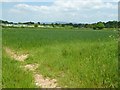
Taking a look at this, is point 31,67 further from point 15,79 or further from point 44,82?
point 15,79

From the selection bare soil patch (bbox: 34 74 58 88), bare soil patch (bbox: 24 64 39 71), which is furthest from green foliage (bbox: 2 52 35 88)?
bare soil patch (bbox: 24 64 39 71)

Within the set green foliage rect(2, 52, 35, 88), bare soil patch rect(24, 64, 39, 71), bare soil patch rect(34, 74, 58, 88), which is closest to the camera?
green foliage rect(2, 52, 35, 88)

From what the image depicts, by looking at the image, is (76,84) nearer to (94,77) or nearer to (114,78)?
(94,77)

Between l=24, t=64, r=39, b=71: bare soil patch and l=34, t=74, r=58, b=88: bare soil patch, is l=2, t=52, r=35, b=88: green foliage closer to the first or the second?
l=34, t=74, r=58, b=88: bare soil patch

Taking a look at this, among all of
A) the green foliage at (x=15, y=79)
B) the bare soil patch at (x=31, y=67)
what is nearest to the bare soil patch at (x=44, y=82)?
the green foliage at (x=15, y=79)

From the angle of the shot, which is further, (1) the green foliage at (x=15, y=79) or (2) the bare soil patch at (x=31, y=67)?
(2) the bare soil patch at (x=31, y=67)

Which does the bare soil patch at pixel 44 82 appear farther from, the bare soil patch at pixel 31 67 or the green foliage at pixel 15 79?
the bare soil patch at pixel 31 67

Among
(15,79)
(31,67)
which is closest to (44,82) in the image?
(15,79)

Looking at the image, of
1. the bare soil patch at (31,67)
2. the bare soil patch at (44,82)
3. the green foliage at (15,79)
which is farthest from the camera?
the bare soil patch at (31,67)

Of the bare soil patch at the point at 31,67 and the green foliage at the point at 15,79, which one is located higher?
the green foliage at the point at 15,79

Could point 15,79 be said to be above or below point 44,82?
above

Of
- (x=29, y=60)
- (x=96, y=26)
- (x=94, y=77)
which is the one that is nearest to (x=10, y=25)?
(x=96, y=26)

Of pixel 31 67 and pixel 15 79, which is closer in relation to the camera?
pixel 15 79

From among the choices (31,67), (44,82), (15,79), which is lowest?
(44,82)
